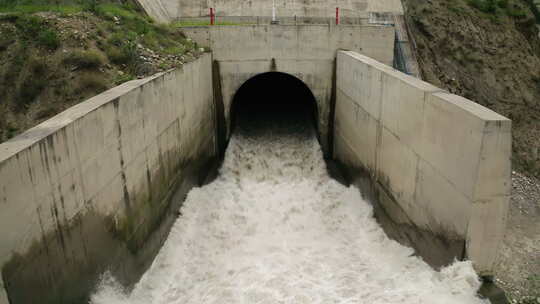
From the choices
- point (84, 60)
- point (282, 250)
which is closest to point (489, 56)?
point (282, 250)

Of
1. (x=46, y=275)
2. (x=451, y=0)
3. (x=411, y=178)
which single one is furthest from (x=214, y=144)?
(x=451, y=0)

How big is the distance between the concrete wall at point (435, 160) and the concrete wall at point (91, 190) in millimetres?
4297

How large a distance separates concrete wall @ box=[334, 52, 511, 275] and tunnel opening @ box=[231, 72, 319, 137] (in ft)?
16.0

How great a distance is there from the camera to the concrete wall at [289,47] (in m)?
13.2

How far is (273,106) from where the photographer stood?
669 inches

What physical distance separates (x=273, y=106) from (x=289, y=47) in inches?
153

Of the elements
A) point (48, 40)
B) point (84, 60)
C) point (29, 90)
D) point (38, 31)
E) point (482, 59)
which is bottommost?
point (482, 59)

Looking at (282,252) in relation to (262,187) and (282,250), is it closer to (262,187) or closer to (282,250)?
(282,250)

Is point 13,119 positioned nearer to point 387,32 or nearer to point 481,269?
point 481,269

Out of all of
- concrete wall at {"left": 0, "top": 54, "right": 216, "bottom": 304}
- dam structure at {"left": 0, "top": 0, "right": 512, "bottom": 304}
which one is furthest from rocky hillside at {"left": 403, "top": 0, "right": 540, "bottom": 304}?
concrete wall at {"left": 0, "top": 54, "right": 216, "bottom": 304}

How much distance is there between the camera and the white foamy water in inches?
269

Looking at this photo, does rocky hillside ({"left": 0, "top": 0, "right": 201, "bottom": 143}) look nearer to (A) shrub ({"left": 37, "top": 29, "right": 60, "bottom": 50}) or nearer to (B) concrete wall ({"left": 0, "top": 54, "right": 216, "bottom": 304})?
(A) shrub ({"left": 37, "top": 29, "right": 60, "bottom": 50})

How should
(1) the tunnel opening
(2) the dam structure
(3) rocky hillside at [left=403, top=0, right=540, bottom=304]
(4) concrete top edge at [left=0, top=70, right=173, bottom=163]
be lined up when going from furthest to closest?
(3) rocky hillside at [left=403, top=0, right=540, bottom=304], (1) the tunnel opening, (2) the dam structure, (4) concrete top edge at [left=0, top=70, right=173, bottom=163]

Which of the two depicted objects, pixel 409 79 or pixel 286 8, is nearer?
pixel 409 79
